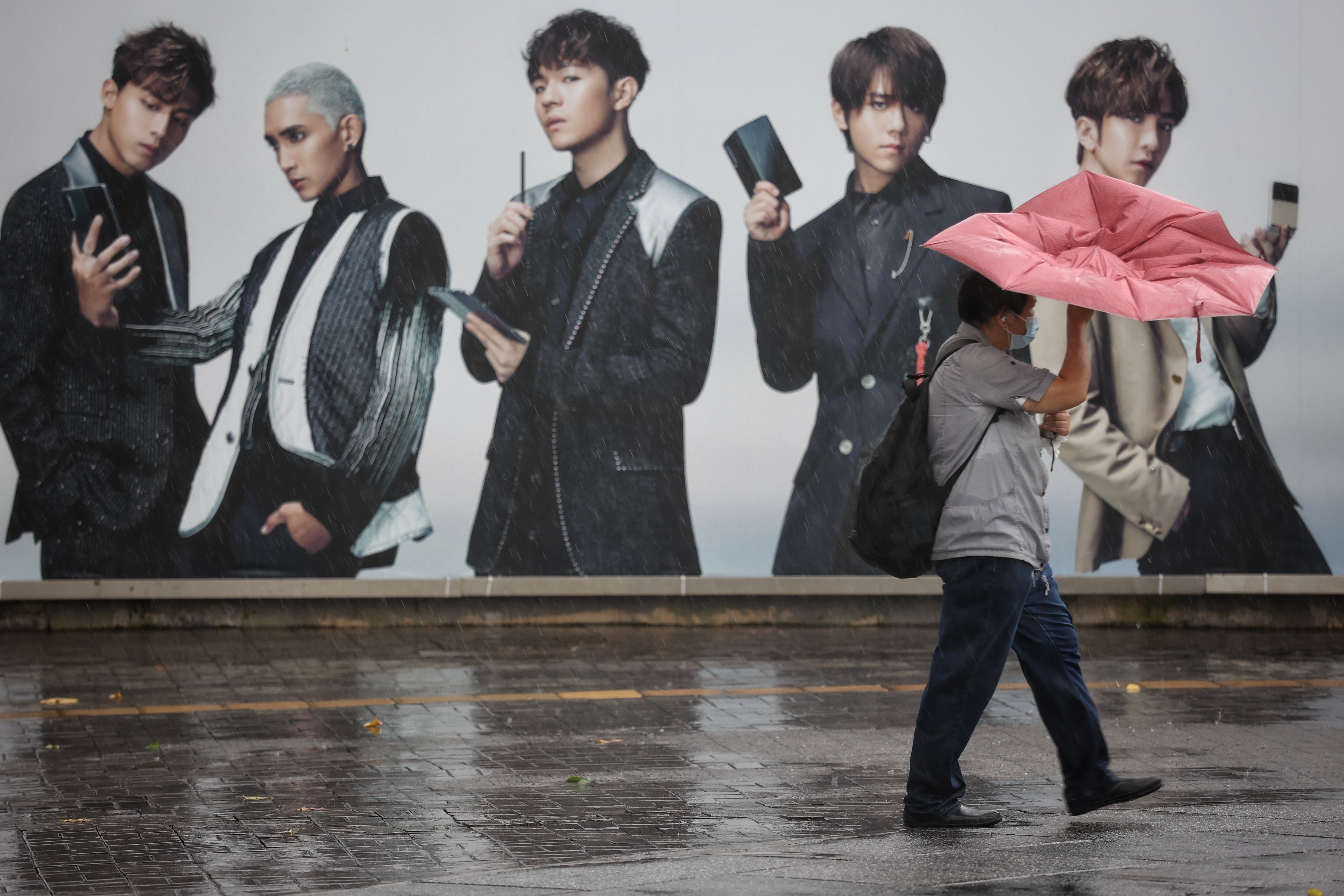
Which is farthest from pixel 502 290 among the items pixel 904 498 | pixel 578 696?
pixel 904 498

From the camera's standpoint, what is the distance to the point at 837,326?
11312 millimetres

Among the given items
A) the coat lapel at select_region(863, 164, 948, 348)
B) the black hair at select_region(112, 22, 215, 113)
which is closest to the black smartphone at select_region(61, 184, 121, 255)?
the black hair at select_region(112, 22, 215, 113)

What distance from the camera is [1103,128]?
11.6 metres

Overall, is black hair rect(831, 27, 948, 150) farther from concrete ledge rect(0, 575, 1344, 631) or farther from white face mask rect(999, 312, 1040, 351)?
white face mask rect(999, 312, 1040, 351)

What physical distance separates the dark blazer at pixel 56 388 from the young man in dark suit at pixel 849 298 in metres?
4.74

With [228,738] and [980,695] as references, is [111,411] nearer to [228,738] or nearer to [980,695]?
[228,738]

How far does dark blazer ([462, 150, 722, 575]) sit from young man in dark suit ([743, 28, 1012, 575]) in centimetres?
75

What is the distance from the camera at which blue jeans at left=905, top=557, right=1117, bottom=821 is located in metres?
4.72

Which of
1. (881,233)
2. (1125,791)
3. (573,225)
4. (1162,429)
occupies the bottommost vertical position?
(1125,791)

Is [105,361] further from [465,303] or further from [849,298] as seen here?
[849,298]

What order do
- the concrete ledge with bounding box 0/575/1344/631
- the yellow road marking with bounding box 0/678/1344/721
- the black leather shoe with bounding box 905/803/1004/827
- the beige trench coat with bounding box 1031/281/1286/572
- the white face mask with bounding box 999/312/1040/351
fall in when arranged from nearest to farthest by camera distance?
the black leather shoe with bounding box 905/803/1004/827 < the white face mask with bounding box 999/312/1040/351 < the yellow road marking with bounding box 0/678/1344/721 < the concrete ledge with bounding box 0/575/1344/631 < the beige trench coat with bounding box 1031/281/1286/572

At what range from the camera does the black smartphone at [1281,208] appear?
11.6 meters

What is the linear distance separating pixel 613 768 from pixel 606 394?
525cm

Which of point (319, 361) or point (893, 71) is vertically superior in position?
point (893, 71)
